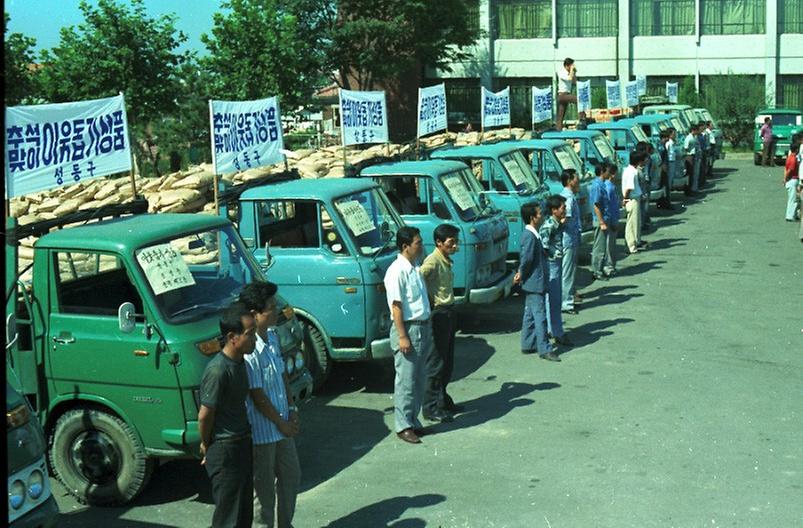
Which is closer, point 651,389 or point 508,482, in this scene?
point 508,482

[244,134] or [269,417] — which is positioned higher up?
[244,134]

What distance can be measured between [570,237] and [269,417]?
343 inches

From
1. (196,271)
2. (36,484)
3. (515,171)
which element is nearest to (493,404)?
(196,271)

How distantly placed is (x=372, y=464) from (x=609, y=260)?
9662mm

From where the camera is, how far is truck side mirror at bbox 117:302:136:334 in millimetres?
7887

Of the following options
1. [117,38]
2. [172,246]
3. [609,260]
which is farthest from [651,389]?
[117,38]

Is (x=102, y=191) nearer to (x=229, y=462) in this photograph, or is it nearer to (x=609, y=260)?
(x=609, y=260)

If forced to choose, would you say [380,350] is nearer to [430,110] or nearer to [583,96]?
[430,110]

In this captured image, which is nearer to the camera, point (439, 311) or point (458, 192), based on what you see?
point (439, 311)

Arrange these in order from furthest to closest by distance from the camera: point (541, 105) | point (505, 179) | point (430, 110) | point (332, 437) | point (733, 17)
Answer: point (733, 17)
point (541, 105)
point (430, 110)
point (505, 179)
point (332, 437)

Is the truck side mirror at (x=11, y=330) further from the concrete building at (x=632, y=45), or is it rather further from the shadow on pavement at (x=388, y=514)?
the concrete building at (x=632, y=45)

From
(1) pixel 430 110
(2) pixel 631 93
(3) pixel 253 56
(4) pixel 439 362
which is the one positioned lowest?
(4) pixel 439 362

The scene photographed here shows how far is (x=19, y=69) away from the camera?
26859 millimetres

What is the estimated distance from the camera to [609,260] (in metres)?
18.0
